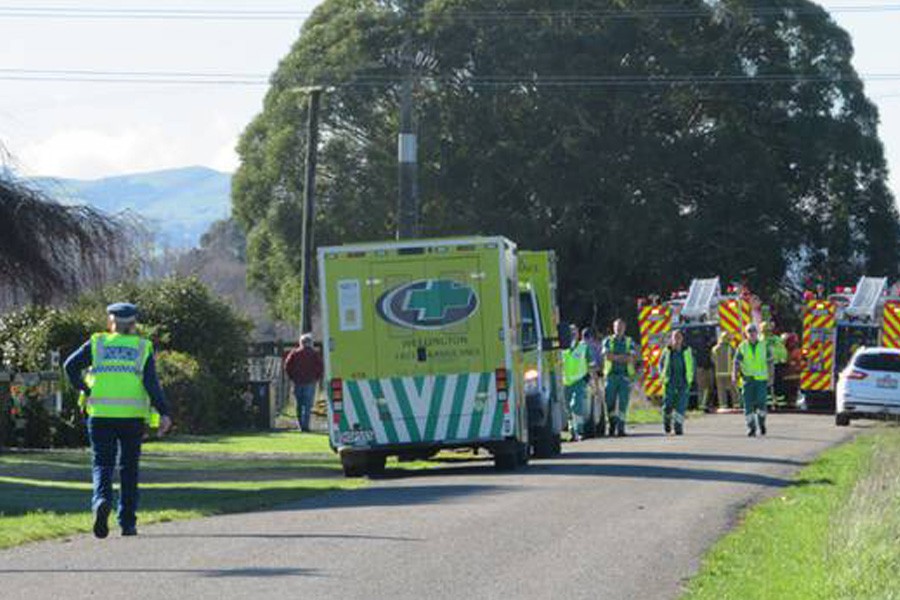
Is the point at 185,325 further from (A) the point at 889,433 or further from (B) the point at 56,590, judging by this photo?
(B) the point at 56,590

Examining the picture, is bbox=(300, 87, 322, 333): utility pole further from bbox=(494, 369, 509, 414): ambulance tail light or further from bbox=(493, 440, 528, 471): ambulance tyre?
bbox=(494, 369, 509, 414): ambulance tail light

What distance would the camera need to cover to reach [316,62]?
201ft

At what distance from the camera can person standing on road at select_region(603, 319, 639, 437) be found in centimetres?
3472

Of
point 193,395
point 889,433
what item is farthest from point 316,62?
point 889,433

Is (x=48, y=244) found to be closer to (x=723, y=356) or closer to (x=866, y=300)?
(x=723, y=356)

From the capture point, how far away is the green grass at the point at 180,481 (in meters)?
18.8

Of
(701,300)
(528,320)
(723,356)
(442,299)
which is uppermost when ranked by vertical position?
(701,300)

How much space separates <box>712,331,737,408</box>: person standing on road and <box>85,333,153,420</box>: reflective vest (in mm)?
29300

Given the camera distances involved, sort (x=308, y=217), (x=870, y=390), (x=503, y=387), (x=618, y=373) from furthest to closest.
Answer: (x=308, y=217), (x=870, y=390), (x=618, y=373), (x=503, y=387)

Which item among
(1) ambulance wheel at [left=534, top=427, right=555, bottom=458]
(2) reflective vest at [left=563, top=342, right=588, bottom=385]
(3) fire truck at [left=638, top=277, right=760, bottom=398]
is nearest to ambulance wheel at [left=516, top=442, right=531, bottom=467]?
(1) ambulance wheel at [left=534, top=427, right=555, bottom=458]

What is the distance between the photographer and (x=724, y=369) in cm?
4653

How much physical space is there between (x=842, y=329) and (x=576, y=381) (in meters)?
13.3

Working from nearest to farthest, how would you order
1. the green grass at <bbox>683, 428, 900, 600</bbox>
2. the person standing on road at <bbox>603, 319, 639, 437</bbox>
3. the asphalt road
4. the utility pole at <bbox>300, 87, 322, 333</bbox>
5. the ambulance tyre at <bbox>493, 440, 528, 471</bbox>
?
the asphalt road < the green grass at <bbox>683, 428, 900, 600</bbox> < the ambulance tyre at <bbox>493, 440, 528, 471</bbox> < the person standing on road at <bbox>603, 319, 639, 437</bbox> < the utility pole at <bbox>300, 87, 322, 333</bbox>

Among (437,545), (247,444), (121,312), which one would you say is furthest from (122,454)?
(247,444)
